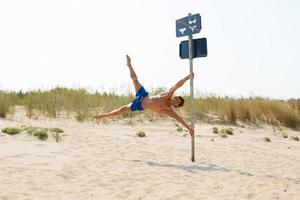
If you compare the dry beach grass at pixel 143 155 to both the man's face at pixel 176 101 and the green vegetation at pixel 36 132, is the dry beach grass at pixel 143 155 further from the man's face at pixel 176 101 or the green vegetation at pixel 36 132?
the man's face at pixel 176 101

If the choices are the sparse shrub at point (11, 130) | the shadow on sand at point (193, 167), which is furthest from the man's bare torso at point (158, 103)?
the sparse shrub at point (11, 130)

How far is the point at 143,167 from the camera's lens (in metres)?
7.65

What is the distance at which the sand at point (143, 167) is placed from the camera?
609 cm

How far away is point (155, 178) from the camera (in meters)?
6.91

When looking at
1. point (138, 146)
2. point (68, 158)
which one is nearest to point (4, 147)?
point (68, 158)

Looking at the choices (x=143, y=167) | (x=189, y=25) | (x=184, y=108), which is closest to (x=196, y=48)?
(x=189, y=25)

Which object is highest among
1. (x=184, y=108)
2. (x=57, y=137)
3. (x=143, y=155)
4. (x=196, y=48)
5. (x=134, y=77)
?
(x=196, y=48)

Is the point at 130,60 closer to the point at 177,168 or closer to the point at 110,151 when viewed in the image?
the point at 110,151

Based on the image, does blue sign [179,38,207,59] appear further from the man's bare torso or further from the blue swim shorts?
the blue swim shorts

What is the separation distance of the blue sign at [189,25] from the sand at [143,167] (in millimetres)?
2475

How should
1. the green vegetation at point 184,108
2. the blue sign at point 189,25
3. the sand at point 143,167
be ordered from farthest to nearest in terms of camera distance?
the green vegetation at point 184,108, the blue sign at point 189,25, the sand at point 143,167

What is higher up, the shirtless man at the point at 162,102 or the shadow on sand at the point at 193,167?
the shirtless man at the point at 162,102

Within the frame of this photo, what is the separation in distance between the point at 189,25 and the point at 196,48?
462mm

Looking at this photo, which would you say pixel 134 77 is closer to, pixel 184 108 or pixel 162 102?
pixel 162 102
